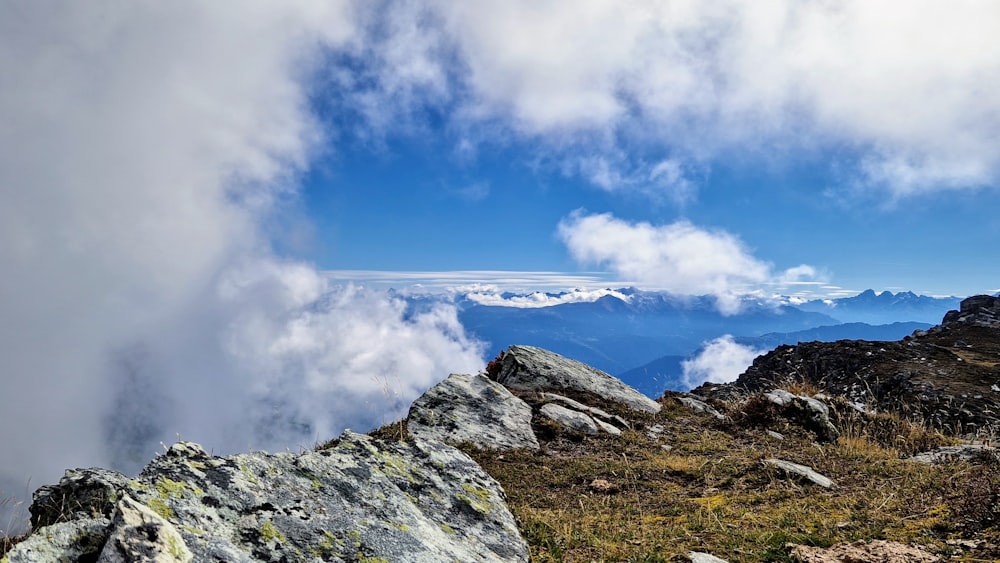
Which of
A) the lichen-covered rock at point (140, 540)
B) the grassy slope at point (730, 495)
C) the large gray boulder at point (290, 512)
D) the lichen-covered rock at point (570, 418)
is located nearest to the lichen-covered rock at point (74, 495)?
the large gray boulder at point (290, 512)

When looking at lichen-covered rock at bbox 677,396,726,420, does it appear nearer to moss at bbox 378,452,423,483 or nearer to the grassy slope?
the grassy slope

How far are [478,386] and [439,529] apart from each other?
1080 cm

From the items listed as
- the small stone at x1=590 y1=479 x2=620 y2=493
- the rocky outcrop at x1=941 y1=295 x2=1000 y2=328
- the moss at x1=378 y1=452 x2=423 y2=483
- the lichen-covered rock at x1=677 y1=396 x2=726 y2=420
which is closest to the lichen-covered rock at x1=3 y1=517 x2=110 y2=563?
the moss at x1=378 y1=452 x2=423 y2=483

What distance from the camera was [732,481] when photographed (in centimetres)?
1001

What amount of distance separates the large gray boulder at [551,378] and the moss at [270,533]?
1548 centimetres

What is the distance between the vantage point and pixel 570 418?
16.0 metres

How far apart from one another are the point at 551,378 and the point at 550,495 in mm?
11332

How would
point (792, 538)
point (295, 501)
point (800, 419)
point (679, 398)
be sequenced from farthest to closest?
point (679, 398)
point (800, 419)
point (792, 538)
point (295, 501)

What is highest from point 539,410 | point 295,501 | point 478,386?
point 478,386

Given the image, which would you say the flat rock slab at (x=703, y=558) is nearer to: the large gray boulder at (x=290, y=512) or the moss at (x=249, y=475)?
the large gray boulder at (x=290, y=512)

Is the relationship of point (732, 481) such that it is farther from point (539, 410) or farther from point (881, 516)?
point (539, 410)

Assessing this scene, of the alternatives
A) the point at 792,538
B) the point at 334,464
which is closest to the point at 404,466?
the point at 334,464

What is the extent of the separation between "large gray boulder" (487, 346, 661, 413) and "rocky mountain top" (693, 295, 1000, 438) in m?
7.06

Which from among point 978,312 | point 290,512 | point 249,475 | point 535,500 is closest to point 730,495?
point 535,500
